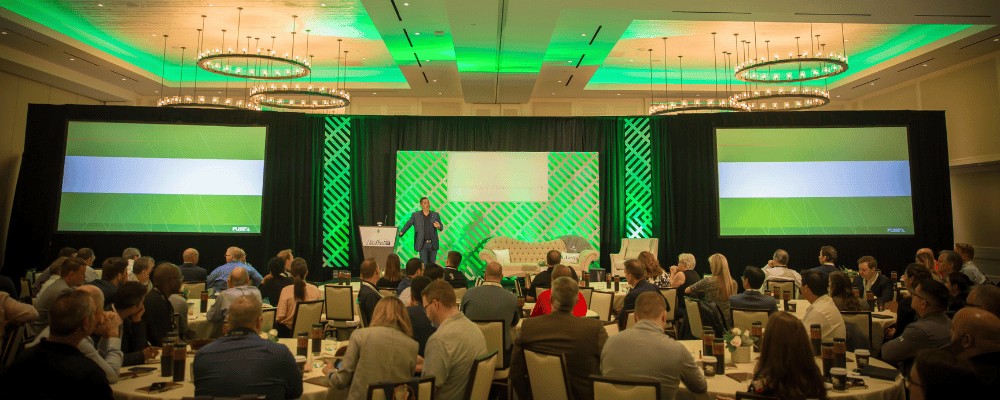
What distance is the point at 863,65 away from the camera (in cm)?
1042

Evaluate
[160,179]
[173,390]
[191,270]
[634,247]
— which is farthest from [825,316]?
[160,179]

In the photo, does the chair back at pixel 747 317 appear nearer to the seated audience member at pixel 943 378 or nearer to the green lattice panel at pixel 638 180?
the seated audience member at pixel 943 378

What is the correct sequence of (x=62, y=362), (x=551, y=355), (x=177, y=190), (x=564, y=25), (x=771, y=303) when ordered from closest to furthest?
1. (x=62, y=362)
2. (x=551, y=355)
3. (x=771, y=303)
4. (x=564, y=25)
5. (x=177, y=190)

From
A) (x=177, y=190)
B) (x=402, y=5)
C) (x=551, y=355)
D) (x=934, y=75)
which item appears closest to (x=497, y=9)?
(x=402, y=5)

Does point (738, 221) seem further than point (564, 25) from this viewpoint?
Yes

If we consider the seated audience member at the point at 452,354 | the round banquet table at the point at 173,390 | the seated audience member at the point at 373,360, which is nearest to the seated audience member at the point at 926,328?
the seated audience member at the point at 452,354

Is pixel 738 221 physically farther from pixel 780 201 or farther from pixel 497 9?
pixel 497 9

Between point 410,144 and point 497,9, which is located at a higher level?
point 497,9

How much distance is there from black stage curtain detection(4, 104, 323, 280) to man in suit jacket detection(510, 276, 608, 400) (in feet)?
25.4

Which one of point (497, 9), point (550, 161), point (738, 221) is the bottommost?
point (738, 221)

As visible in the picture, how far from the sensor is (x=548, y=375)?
281 centimetres

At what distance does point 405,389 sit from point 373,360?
0.93 feet

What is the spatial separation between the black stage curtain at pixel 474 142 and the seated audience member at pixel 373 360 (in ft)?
26.1

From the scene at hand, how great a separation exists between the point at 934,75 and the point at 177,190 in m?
12.1
